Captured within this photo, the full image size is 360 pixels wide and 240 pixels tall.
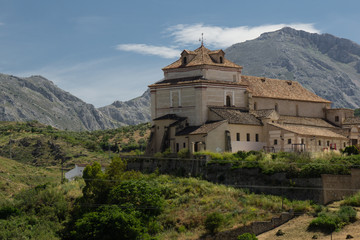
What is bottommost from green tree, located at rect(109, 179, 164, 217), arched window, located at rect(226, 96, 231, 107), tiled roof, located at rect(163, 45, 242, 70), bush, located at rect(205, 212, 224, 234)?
bush, located at rect(205, 212, 224, 234)

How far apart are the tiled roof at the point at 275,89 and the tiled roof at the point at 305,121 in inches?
100

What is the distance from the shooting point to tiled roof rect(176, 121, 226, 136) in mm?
64250

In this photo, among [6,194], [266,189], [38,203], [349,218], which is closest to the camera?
[349,218]

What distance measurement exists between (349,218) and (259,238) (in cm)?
701

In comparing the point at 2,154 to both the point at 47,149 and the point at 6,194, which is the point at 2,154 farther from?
the point at 6,194

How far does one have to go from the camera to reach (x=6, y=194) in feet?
249

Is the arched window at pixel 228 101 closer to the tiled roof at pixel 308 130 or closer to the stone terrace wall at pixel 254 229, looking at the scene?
the tiled roof at pixel 308 130

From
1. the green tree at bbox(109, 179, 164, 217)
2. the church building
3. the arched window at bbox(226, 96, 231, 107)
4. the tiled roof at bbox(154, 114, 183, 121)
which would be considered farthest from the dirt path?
the arched window at bbox(226, 96, 231, 107)

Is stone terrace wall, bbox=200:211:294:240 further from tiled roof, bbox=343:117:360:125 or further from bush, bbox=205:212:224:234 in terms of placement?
tiled roof, bbox=343:117:360:125

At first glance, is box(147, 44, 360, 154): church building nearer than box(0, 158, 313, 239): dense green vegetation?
No

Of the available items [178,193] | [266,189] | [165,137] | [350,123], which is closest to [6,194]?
[165,137]

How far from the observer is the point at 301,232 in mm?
50094

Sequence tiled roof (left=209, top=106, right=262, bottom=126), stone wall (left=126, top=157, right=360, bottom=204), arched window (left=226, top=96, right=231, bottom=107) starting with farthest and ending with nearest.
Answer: arched window (left=226, top=96, right=231, bottom=107) < tiled roof (left=209, top=106, right=262, bottom=126) < stone wall (left=126, top=157, right=360, bottom=204)

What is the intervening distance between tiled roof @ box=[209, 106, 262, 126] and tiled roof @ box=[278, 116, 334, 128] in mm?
3627
